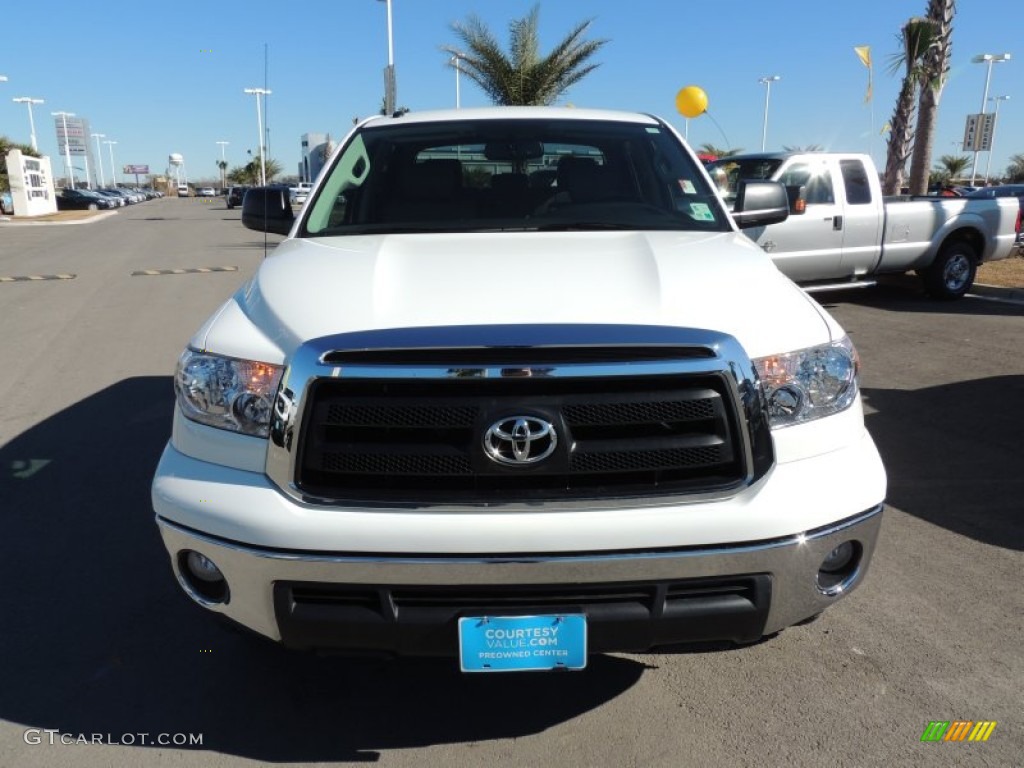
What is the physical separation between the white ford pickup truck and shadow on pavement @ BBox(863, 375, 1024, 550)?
2.16 meters

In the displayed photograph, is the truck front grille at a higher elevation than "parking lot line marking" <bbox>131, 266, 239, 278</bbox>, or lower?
higher

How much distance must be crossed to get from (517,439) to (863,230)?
375 inches

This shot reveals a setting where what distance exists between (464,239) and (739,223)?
4.92ft

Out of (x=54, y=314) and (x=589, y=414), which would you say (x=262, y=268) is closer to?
(x=589, y=414)

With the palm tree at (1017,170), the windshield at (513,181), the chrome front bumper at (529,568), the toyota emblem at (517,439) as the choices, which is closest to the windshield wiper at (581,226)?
the windshield at (513,181)

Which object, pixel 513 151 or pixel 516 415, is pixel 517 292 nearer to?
pixel 516 415

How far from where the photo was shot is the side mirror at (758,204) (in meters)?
3.99

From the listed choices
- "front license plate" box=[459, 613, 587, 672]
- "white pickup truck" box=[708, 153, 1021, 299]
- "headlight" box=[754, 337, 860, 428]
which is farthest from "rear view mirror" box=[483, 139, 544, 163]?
"white pickup truck" box=[708, 153, 1021, 299]

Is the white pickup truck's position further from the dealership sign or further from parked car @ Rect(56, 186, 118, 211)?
the dealership sign

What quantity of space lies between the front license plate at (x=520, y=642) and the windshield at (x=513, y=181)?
1797 millimetres

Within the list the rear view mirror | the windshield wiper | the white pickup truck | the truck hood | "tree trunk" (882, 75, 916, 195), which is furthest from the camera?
"tree trunk" (882, 75, 916, 195)

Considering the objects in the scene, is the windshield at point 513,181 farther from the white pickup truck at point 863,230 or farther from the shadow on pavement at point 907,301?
the shadow on pavement at point 907,301

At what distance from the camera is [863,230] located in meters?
10.3

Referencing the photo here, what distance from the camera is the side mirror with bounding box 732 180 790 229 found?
3988 millimetres
